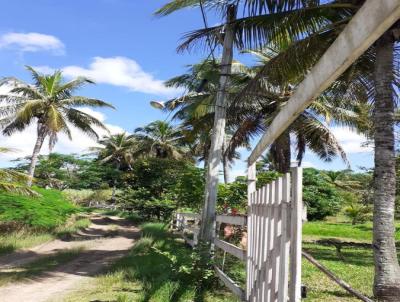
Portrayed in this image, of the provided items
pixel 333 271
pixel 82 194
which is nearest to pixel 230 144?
pixel 333 271

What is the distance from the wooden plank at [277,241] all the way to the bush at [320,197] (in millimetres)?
38467

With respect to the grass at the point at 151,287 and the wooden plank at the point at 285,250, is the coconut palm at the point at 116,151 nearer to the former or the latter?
the grass at the point at 151,287

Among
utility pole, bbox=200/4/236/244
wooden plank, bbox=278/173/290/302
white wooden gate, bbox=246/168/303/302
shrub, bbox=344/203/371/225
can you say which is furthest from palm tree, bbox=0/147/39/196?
shrub, bbox=344/203/371/225

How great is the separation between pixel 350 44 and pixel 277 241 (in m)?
1.73

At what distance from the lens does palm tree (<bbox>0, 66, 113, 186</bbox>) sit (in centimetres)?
2644

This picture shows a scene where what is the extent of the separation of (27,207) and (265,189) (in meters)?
15.3

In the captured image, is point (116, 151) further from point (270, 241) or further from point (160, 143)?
point (270, 241)

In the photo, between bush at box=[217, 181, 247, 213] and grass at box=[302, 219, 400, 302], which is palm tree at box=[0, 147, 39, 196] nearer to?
bush at box=[217, 181, 247, 213]

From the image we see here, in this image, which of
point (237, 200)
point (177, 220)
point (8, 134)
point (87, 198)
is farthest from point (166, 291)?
point (87, 198)

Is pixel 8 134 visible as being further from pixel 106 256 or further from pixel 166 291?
pixel 166 291

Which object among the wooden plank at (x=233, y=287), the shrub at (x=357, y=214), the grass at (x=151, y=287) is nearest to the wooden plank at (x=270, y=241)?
the wooden plank at (x=233, y=287)

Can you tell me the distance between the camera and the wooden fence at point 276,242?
2.80m

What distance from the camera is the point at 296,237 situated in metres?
2.80

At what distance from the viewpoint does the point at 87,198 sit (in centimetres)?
5106
